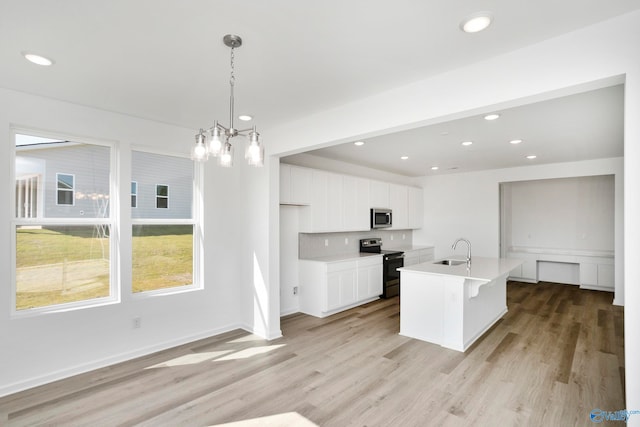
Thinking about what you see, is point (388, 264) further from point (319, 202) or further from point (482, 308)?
point (482, 308)

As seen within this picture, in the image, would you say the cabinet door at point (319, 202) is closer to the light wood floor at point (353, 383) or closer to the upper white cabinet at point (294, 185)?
the upper white cabinet at point (294, 185)

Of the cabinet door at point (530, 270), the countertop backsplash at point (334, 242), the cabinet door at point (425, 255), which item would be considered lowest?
the cabinet door at point (530, 270)

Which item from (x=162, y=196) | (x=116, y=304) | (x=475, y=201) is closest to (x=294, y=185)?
(x=162, y=196)

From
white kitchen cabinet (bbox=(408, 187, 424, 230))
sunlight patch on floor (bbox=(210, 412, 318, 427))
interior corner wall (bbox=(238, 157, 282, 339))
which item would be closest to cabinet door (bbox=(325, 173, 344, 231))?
interior corner wall (bbox=(238, 157, 282, 339))

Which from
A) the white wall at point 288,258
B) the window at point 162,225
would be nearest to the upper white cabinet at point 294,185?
the white wall at point 288,258

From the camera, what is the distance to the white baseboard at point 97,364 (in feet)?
9.59

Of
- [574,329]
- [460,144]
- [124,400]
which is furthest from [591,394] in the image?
[124,400]

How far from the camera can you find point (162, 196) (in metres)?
3.97

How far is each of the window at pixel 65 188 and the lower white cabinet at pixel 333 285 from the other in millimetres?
3068

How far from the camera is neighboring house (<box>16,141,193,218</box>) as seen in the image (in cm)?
311

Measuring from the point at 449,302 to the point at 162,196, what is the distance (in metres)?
3.54

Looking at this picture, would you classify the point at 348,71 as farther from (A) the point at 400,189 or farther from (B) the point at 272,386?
(A) the point at 400,189

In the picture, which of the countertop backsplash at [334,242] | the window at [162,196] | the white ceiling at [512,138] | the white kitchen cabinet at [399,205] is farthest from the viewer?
the white kitchen cabinet at [399,205]

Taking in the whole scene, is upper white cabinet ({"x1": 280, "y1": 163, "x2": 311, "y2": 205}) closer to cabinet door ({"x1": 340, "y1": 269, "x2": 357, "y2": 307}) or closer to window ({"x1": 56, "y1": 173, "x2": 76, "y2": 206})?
cabinet door ({"x1": 340, "y1": 269, "x2": 357, "y2": 307})
